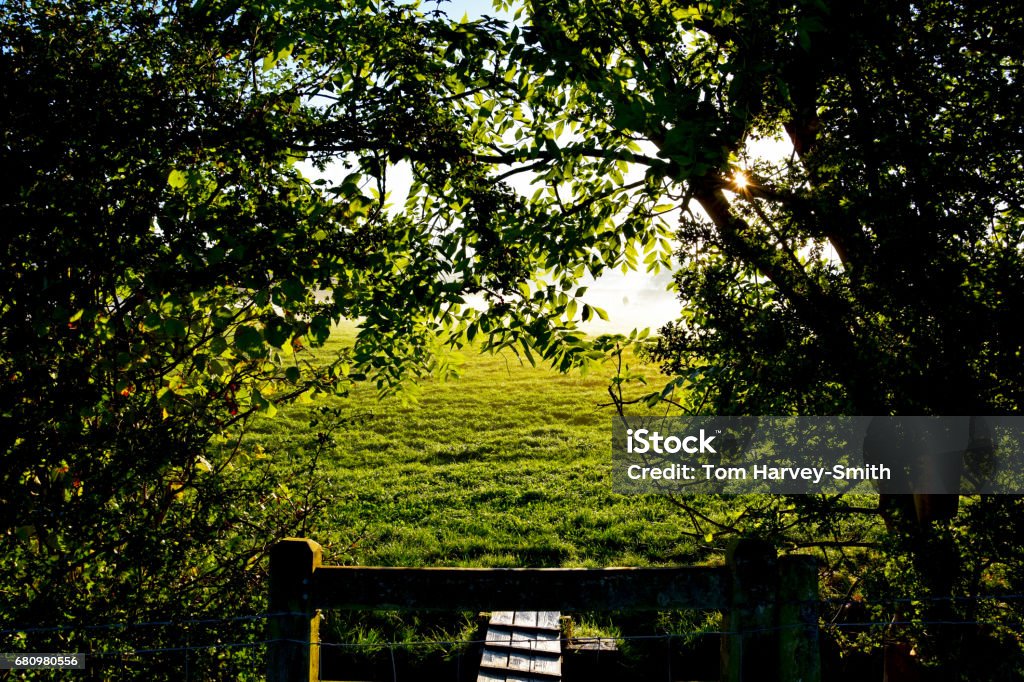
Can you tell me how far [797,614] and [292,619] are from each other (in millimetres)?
2324

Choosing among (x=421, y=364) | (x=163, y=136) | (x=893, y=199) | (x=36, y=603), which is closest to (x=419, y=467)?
(x=421, y=364)

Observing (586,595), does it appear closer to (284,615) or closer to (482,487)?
(284,615)

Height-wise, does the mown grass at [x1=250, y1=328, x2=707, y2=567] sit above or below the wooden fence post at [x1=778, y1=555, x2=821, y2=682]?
below

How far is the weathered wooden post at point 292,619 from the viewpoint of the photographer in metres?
3.12

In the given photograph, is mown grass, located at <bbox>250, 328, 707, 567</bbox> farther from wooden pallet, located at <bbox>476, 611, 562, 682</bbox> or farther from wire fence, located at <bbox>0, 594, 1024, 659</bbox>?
wooden pallet, located at <bbox>476, 611, 562, 682</bbox>

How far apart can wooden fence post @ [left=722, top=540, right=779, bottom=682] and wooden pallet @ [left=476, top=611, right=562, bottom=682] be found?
2.70 m

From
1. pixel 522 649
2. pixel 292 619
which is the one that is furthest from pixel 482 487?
pixel 292 619

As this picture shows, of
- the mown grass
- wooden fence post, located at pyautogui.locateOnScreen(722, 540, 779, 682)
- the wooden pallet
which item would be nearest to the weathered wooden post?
wooden fence post, located at pyautogui.locateOnScreen(722, 540, 779, 682)

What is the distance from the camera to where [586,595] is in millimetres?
3088

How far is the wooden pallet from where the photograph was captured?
5551 mm

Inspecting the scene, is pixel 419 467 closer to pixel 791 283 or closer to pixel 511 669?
pixel 511 669

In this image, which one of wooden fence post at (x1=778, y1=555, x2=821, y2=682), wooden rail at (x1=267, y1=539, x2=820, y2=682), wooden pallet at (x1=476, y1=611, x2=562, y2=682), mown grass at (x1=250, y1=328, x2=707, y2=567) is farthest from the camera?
mown grass at (x1=250, y1=328, x2=707, y2=567)

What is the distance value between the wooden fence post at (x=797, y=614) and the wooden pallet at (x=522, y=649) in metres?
2.80

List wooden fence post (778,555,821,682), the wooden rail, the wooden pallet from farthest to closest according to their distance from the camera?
the wooden pallet, wooden fence post (778,555,821,682), the wooden rail
